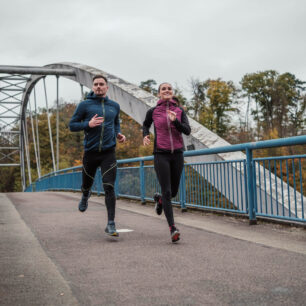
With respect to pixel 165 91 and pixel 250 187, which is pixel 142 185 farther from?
pixel 165 91

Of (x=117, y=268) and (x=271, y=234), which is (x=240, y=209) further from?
(x=117, y=268)

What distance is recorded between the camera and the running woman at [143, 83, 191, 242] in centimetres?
420

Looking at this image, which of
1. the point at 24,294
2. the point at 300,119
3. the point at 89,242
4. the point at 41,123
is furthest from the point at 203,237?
the point at 41,123


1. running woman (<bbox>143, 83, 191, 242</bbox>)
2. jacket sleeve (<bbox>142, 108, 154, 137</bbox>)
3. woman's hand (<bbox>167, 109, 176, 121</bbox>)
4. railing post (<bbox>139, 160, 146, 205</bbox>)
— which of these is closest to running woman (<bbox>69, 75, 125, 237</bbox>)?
jacket sleeve (<bbox>142, 108, 154, 137</bbox>)

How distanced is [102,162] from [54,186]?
51.9 ft

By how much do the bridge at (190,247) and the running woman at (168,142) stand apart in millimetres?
497

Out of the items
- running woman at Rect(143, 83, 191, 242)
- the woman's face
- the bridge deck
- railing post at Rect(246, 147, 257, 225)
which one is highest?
the woman's face

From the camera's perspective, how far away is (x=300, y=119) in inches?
1615

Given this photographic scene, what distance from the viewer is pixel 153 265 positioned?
302 centimetres

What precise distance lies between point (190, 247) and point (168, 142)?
3.53ft

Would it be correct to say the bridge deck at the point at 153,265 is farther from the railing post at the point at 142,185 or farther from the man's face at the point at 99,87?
the railing post at the point at 142,185

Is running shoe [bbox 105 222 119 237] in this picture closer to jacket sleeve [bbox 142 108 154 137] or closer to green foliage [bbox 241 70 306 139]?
jacket sleeve [bbox 142 108 154 137]

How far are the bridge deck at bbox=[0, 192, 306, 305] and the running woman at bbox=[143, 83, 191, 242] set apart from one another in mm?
498

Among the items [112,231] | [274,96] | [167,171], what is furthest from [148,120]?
[274,96]
